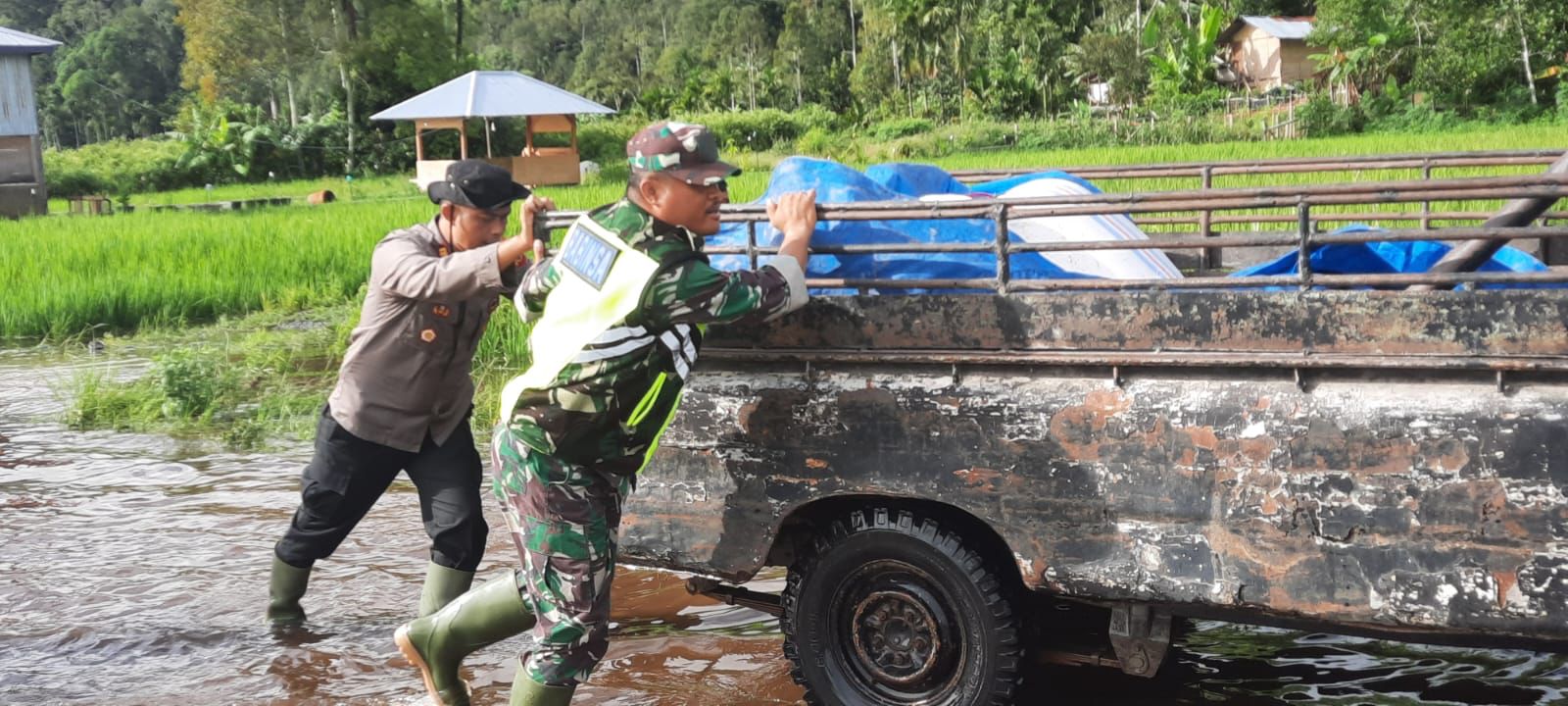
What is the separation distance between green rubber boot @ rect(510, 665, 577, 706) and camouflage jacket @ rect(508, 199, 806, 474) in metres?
0.55

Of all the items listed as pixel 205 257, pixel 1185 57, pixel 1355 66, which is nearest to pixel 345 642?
pixel 205 257

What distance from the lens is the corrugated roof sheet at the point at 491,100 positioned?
95.3 ft

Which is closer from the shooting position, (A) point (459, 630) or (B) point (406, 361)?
(A) point (459, 630)

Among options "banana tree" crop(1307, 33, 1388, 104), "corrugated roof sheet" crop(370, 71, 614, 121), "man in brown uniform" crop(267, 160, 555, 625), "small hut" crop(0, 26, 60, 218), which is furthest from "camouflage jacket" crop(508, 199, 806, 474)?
"banana tree" crop(1307, 33, 1388, 104)

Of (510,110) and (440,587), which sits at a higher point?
(510,110)

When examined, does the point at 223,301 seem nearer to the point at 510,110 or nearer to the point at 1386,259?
the point at 1386,259

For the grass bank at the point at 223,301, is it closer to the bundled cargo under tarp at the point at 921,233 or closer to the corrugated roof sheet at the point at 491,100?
the bundled cargo under tarp at the point at 921,233

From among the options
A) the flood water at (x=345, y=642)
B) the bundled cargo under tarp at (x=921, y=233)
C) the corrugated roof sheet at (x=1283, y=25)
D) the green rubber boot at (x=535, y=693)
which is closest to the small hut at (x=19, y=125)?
the flood water at (x=345, y=642)

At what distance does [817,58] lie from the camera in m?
70.1

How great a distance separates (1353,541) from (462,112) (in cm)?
2746

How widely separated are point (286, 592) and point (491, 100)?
25.7 metres

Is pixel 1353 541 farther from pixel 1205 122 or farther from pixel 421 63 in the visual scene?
pixel 421 63

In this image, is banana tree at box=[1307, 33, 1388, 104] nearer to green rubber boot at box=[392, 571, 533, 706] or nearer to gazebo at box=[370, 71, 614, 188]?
gazebo at box=[370, 71, 614, 188]

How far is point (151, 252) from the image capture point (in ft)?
48.9
